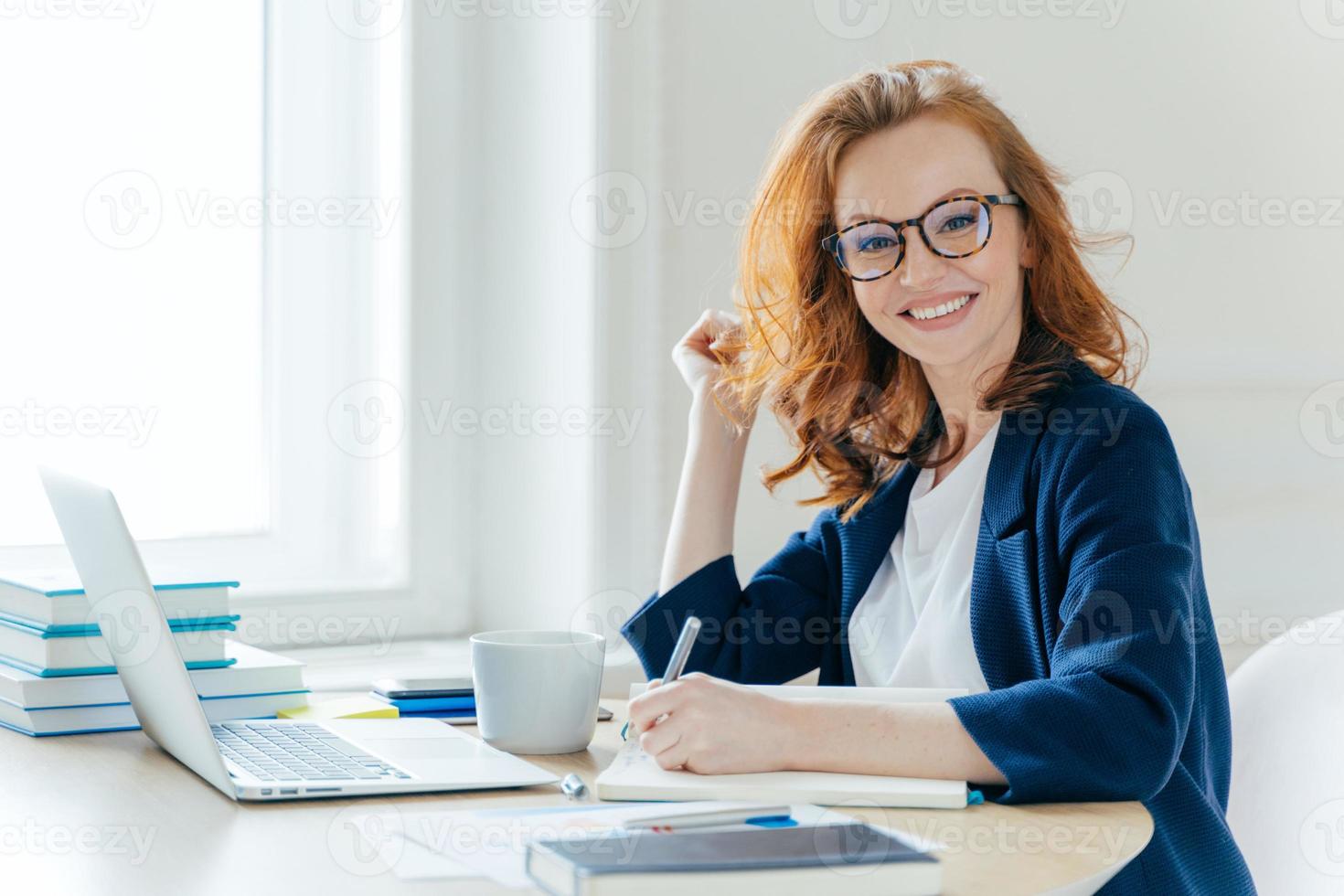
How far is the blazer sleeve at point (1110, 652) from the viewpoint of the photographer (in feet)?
3.19

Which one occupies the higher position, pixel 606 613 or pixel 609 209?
pixel 609 209

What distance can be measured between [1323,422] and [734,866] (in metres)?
1.71

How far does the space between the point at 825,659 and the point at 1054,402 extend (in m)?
0.40

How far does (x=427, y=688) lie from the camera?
1324 mm

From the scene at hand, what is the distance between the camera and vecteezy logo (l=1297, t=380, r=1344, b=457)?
212 centimetres

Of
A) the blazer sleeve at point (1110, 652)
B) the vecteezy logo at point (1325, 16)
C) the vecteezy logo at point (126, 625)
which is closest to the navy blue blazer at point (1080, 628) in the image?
the blazer sleeve at point (1110, 652)

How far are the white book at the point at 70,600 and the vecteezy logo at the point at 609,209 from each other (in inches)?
28.1

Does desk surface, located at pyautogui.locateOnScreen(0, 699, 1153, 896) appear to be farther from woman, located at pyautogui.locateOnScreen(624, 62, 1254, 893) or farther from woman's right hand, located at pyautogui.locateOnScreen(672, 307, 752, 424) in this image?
woman's right hand, located at pyautogui.locateOnScreen(672, 307, 752, 424)

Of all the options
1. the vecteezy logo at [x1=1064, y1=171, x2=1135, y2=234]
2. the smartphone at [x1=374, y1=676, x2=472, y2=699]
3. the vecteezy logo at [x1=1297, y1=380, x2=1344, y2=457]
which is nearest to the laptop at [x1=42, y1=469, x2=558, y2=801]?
the smartphone at [x1=374, y1=676, x2=472, y2=699]

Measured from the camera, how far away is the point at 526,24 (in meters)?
1.88

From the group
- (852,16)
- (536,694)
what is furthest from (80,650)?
(852,16)

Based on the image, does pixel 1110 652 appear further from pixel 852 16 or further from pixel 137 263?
pixel 137 263

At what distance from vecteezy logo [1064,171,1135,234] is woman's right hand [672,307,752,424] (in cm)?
76

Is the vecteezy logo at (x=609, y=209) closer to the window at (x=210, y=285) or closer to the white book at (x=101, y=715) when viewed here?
the window at (x=210, y=285)
